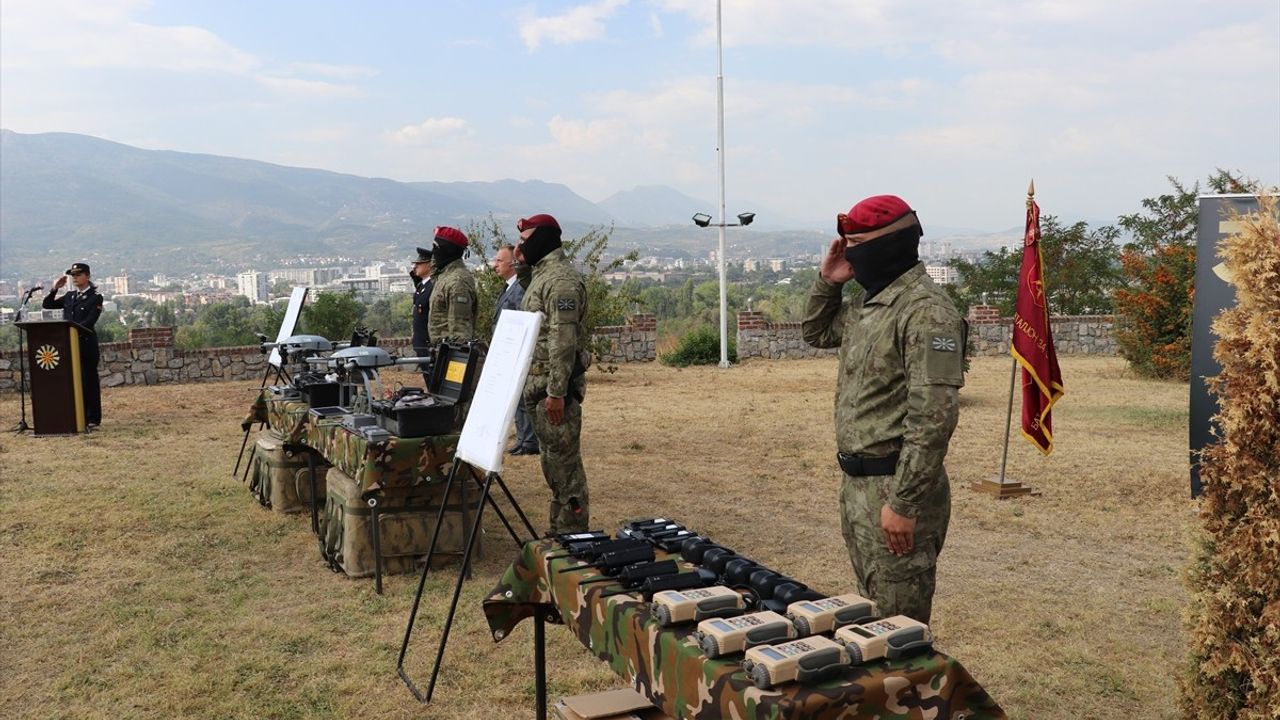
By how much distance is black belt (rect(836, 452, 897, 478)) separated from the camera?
3.09 m

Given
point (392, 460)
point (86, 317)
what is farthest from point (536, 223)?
point (86, 317)

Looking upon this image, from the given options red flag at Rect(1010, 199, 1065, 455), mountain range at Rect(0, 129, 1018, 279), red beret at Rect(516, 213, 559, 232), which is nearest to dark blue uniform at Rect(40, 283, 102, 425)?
red beret at Rect(516, 213, 559, 232)

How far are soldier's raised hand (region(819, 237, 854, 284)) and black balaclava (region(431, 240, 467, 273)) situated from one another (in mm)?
5303

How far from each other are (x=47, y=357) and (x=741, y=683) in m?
10.5

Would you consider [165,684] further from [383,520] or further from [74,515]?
[74,515]

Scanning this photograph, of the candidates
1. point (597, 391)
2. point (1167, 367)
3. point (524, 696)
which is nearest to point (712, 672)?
point (524, 696)

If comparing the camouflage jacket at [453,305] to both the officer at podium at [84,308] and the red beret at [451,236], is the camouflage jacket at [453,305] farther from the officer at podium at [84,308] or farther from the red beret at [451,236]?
the officer at podium at [84,308]

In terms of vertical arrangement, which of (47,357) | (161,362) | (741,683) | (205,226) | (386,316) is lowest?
(161,362)

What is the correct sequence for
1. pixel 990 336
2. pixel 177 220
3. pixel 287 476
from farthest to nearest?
pixel 177 220, pixel 990 336, pixel 287 476

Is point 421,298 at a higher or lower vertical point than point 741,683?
higher

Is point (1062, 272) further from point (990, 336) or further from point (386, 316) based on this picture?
point (386, 316)

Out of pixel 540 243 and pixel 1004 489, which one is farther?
pixel 1004 489

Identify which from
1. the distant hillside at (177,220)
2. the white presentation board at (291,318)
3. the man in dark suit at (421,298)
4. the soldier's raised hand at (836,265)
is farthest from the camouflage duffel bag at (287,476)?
the distant hillside at (177,220)

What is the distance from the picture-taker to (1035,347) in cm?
697
